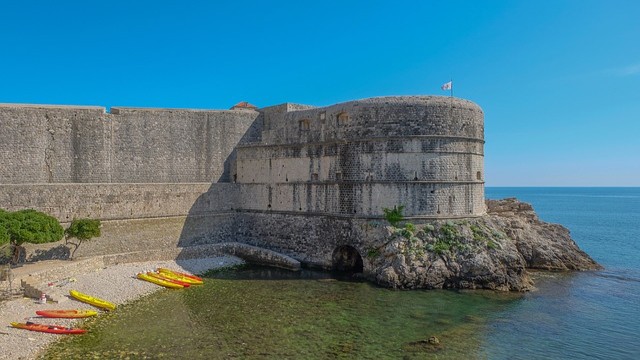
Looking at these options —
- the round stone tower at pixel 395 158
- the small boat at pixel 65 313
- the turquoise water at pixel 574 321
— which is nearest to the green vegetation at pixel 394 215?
the round stone tower at pixel 395 158

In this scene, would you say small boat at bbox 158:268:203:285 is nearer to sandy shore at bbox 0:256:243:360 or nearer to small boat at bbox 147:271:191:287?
small boat at bbox 147:271:191:287

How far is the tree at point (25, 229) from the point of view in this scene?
18.1m

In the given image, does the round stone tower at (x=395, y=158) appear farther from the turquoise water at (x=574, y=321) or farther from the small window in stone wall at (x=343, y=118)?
the turquoise water at (x=574, y=321)

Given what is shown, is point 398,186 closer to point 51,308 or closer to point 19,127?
point 51,308

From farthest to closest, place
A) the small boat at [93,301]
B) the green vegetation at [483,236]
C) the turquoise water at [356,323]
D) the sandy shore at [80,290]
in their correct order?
1. the green vegetation at [483,236]
2. the small boat at [93,301]
3. the turquoise water at [356,323]
4. the sandy shore at [80,290]

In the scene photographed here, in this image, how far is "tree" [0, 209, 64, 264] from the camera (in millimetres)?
18094

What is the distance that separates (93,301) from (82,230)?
5010 millimetres

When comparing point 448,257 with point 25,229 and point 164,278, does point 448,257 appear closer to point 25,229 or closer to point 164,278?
point 164,278

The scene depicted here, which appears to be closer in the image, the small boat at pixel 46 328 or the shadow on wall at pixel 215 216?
the small boat at pixel 46 328

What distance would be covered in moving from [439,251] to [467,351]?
25.1ft

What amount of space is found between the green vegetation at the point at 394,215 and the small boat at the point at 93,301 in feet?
42.0

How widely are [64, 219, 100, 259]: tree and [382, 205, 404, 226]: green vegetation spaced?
1389cm

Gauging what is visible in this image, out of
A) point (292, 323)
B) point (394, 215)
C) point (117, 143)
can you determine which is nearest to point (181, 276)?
point (292, 323)

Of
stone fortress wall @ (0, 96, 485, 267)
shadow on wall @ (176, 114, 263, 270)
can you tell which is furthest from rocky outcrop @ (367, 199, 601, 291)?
shadow on wall @ (176, 114, 263, 270)
